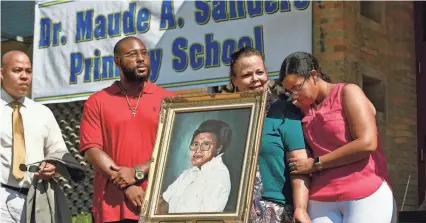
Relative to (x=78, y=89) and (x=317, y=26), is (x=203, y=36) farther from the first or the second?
(x=78, y=89)

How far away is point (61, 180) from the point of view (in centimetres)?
913

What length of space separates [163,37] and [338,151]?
430 cm

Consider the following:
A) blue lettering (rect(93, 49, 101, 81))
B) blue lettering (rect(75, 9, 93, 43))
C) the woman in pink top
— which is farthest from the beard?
blue lettering (rect(75, 9, 93, 43))

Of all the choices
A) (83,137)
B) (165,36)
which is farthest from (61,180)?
(83,137)

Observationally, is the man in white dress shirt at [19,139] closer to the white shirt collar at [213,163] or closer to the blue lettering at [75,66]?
the white shirt collar at [213,163]

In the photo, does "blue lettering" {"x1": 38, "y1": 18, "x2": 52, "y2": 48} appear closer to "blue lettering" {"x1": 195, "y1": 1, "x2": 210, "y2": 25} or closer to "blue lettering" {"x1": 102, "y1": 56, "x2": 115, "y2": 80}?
"blue lettering" {"x1": 102, "y1": 56, "x2": 115, "y2": 80}

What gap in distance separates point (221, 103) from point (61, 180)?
18.4 feet

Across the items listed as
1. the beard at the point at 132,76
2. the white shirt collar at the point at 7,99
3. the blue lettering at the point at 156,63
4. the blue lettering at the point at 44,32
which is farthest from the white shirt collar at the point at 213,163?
the blue lettering at the point at 44,32

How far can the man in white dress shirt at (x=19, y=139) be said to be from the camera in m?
4.95

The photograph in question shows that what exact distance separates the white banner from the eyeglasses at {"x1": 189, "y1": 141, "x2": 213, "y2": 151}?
9.79 ft

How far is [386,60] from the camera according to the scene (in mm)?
8094

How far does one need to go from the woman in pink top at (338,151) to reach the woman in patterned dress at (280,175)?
0.05 m

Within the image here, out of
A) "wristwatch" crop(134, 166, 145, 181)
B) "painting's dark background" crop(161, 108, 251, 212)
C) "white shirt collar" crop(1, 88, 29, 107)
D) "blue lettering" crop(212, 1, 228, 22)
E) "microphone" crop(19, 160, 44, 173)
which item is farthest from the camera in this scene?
"blue lettering" crop(212, 1, 228, 22)

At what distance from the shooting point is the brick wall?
278 inches
